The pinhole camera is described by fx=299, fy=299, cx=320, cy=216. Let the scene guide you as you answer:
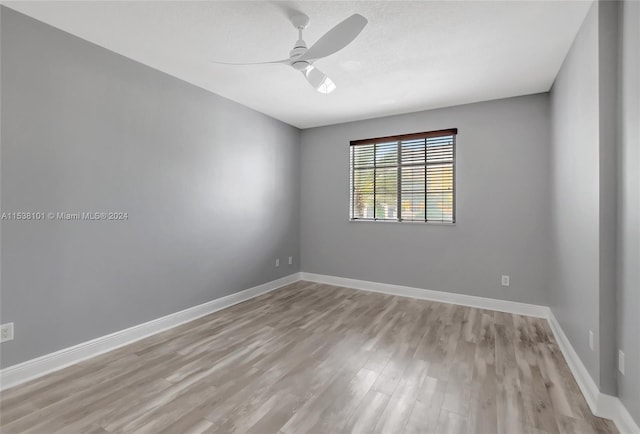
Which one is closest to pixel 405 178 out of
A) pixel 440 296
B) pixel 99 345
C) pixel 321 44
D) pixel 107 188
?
pixel 440 296

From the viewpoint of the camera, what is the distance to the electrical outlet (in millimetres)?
2051

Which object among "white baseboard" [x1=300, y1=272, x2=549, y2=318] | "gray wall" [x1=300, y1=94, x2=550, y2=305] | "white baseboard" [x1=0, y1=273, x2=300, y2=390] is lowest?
"white baseboard" [x1=0, y1=273, x2=300, y2=390]

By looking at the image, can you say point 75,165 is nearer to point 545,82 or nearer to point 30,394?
point 30,394

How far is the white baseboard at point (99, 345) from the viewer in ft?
6.94

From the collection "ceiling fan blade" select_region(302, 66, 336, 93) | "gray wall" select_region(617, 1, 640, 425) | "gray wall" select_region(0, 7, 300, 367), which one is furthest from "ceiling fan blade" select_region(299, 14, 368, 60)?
"gray wall" select_region(0, 7, 300, 367)

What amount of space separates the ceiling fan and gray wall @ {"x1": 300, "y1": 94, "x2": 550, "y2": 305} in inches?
90.0

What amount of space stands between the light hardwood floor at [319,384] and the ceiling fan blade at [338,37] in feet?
7.63

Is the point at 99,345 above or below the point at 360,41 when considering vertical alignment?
below

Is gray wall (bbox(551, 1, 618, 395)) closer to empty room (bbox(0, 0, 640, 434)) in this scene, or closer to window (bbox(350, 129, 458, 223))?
empty room (bbox(0, 0, 640, 434))

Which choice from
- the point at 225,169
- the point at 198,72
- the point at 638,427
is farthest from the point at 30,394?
the point at 638,427

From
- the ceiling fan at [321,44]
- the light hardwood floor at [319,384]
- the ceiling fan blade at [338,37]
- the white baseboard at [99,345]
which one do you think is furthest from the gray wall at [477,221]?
the ceiling fan blade at [338,37]

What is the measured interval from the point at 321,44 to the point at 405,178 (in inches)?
108

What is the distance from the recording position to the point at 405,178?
4328 millimetres

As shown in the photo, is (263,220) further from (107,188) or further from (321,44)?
(321,44)
